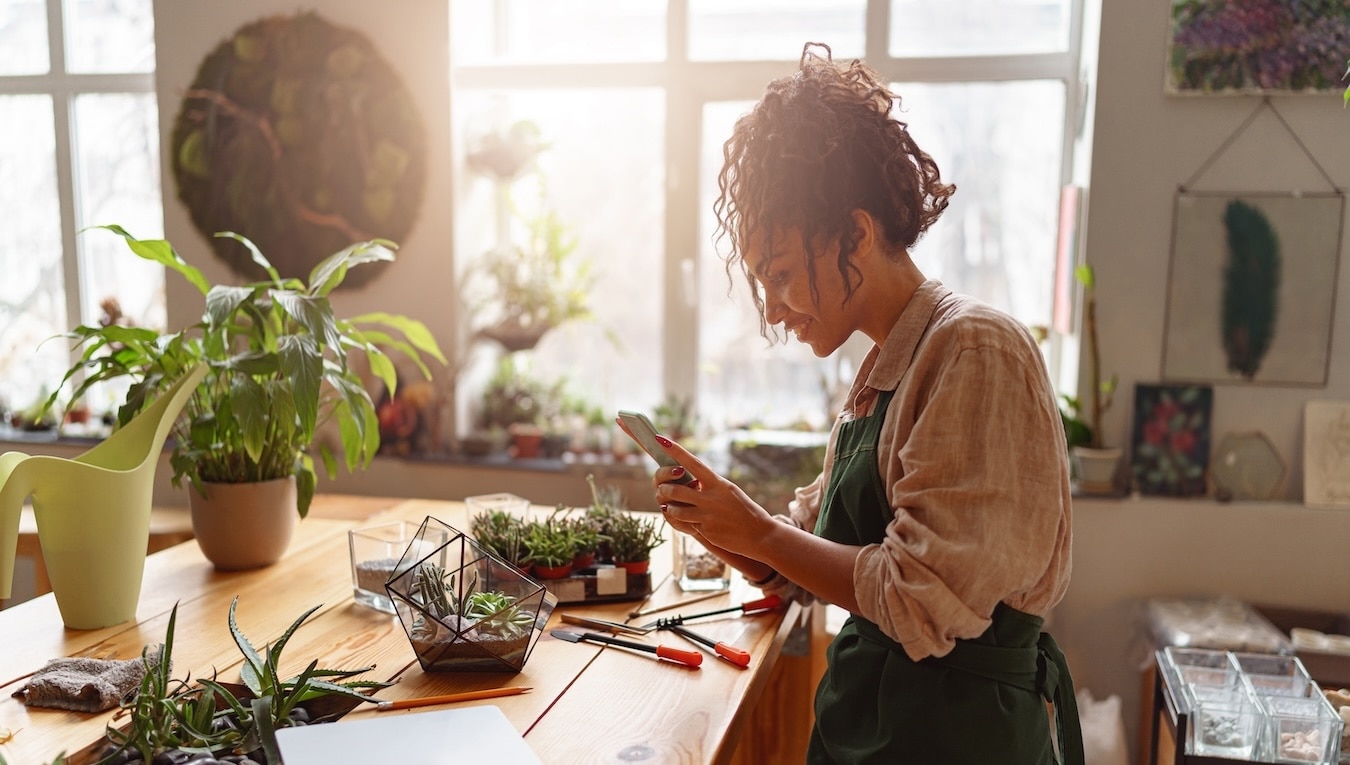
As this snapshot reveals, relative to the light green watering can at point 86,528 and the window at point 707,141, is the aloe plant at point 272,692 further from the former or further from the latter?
the window at point 707,141

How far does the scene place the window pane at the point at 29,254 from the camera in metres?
4.10

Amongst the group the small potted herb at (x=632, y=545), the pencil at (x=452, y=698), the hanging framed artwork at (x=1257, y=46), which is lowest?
the pencil at (x=452, y=698)

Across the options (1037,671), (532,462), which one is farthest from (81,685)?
(532,462)

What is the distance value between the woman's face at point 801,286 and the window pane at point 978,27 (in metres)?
2.19

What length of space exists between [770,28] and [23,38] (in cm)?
292

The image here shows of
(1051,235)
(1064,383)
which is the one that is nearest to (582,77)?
(1051,235)

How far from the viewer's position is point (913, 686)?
1.28 meters

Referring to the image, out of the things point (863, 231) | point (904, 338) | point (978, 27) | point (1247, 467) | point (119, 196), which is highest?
point (978, 27)

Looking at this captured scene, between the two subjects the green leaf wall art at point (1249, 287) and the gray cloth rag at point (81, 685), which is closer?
the gray cloth rag at point (81, 685)

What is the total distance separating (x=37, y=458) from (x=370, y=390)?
2.06 metres

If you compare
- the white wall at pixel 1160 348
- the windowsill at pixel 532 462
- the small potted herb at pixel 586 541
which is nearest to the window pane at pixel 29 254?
the windowsill at pixel 532 462

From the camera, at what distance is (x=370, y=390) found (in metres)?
3.61

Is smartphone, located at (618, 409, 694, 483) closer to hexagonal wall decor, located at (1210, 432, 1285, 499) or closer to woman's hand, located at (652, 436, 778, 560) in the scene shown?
woman's hand, located at (652, 436, 778, 560)

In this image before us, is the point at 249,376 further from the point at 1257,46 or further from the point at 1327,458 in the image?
the point at 1327,458
